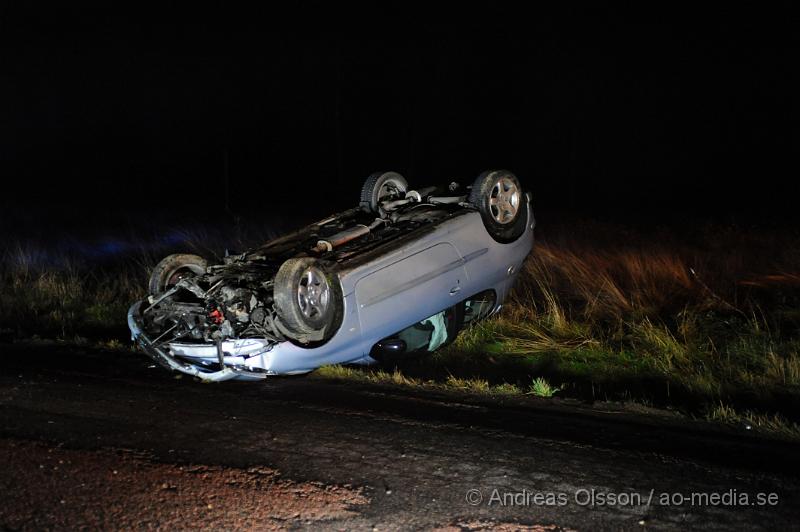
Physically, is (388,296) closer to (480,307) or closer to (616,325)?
(480,307)

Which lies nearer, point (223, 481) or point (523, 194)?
point (223, 481)

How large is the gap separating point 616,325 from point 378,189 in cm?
285

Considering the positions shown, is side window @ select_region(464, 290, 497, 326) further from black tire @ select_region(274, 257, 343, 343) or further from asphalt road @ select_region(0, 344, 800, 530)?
black tire @ select_region(274, 257, 343, 343)

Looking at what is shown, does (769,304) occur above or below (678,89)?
below

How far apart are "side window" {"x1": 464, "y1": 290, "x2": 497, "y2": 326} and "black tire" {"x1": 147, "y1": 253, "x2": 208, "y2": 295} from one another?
2.45 meters

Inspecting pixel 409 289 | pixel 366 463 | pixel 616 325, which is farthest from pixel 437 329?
→ pixel 366 463

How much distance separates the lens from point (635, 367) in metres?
7.37

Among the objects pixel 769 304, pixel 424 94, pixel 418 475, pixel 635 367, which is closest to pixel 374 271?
pixel 418 475

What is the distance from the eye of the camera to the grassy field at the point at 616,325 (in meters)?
6.64

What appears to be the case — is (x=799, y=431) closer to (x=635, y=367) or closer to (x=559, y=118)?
(x=635, y=367)

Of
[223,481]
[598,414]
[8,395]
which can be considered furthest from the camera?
[8,395]

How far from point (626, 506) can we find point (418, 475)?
1.11 metres

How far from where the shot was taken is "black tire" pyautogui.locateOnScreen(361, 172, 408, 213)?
317 inches

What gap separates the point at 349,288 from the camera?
6207mm
